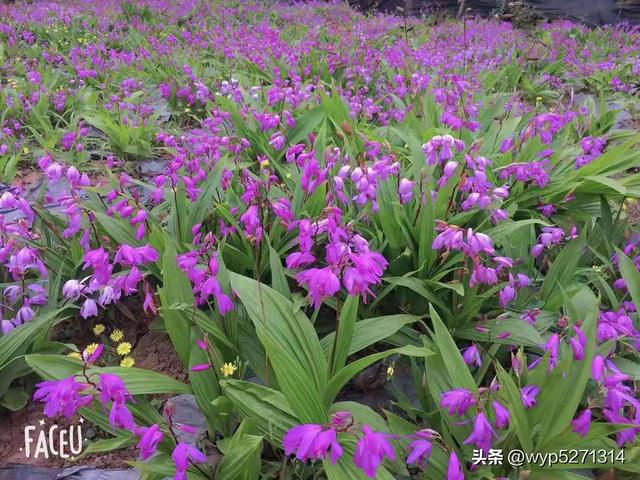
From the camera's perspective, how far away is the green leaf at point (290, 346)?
1.56m

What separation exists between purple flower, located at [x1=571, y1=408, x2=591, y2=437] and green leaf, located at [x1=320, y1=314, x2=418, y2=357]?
2.25 feet

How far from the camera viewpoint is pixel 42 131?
4.50m

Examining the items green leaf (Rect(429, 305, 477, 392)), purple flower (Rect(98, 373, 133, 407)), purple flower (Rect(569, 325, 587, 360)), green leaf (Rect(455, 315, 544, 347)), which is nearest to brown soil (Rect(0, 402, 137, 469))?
purple flower (Rect(98, 373, 133, 407))

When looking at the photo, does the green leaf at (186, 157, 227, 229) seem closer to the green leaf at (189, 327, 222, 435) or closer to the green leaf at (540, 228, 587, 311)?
the green leaf at (189, 327, 222, 435)

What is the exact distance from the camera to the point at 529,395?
5.41ft

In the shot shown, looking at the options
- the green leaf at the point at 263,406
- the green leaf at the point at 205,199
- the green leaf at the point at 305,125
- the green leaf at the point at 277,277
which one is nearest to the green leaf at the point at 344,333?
the green leaf at the point at 263,406

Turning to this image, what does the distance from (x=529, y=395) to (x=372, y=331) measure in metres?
0.62

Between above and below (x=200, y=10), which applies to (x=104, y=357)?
below

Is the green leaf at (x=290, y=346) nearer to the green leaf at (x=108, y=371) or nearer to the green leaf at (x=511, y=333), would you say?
the green leaf at (x=108, y=371)

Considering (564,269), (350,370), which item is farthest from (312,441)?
(564,269)

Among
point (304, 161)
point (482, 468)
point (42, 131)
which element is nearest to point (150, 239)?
point (304, 161)

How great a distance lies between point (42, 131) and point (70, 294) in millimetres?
3369

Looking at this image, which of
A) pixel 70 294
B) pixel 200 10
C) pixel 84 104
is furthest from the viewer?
pixel 200 10

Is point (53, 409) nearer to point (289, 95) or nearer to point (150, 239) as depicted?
point (150, 239)
